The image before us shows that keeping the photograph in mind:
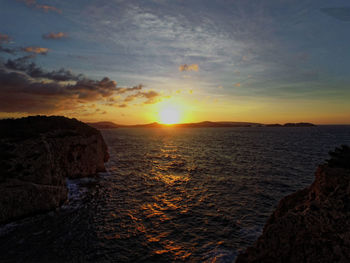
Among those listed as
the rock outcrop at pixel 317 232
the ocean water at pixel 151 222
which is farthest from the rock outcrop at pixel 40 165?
the rock outcrop at pixel 317 232

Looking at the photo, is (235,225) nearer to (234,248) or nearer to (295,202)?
(234,248)

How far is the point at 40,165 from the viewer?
69.9 ft

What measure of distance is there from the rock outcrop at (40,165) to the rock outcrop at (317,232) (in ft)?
61.4

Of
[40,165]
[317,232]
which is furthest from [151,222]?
[40,165]

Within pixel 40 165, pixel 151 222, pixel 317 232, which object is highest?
pixel 317 232

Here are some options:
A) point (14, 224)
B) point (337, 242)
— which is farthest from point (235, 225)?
point (14, 224)

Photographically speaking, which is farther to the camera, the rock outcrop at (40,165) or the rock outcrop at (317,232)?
the rock outcrop at (40,165)

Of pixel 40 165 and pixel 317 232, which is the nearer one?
pixel 317 232

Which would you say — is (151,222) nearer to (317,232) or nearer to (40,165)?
(317,232)

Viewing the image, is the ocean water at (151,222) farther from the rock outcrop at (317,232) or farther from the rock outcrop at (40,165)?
the rock outcrop at (317,232)

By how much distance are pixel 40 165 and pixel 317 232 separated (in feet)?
85.0

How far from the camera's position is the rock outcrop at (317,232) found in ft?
21.1

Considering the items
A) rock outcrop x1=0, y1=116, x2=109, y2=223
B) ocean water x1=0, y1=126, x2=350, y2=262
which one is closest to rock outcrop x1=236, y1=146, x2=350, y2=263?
ocean water x1=0, y1=126, x2=350, y2=262

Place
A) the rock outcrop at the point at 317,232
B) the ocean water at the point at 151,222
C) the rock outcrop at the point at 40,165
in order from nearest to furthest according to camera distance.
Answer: the rock outcrop at the point at 317,232
the ocean water at the point at 151,222
the rock outcrop at the point at 40,165
